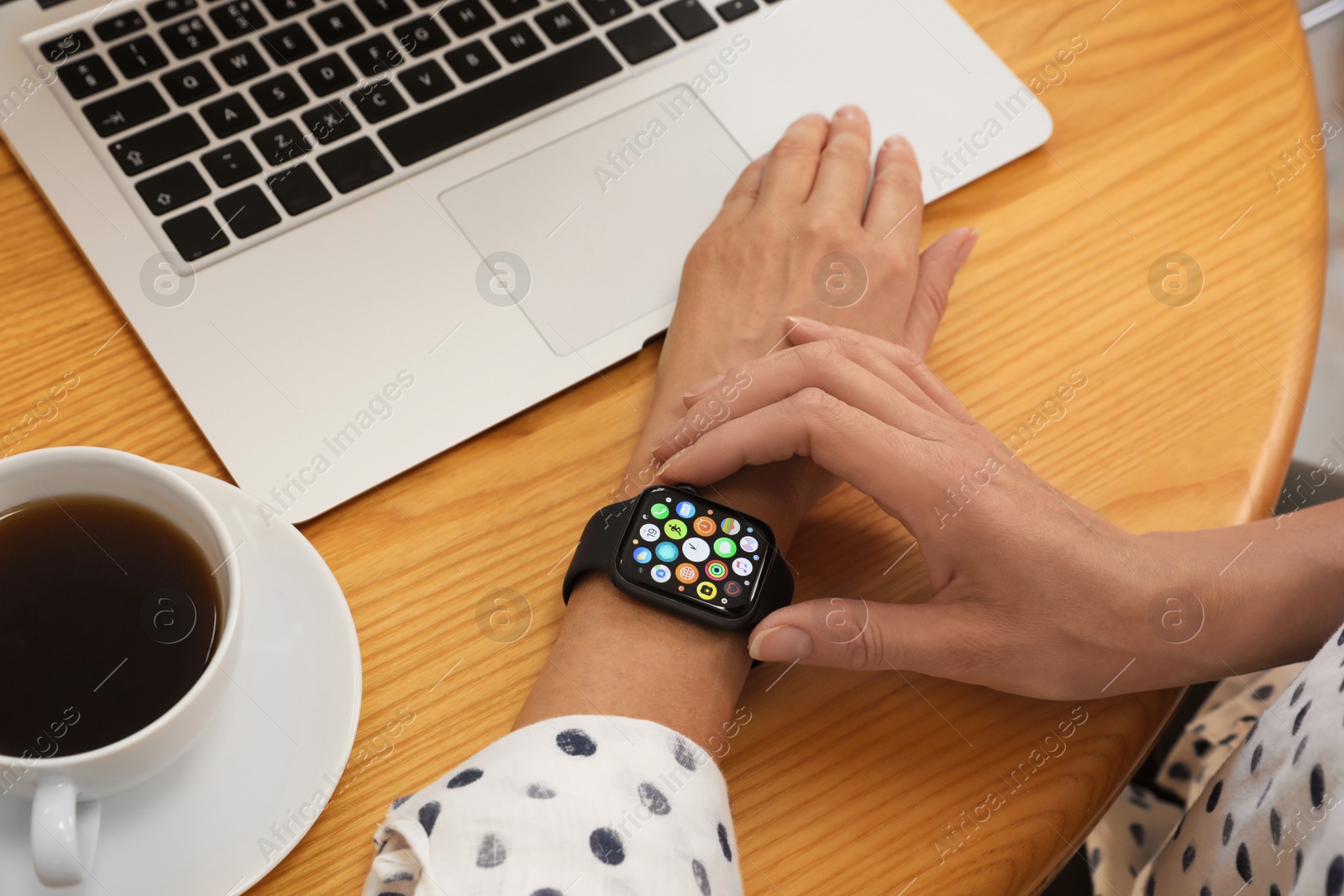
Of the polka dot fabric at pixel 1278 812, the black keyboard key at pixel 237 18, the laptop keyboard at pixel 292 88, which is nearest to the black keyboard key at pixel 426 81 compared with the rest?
the laptop keyboard at pixel 292 88

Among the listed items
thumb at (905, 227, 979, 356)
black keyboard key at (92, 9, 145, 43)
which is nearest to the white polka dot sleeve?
thumb at (905, 227, 979, 356)

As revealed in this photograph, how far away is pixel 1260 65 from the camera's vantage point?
84 centimetres

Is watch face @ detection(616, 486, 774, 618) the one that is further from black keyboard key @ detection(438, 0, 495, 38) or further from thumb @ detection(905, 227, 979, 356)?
black keyboard key @ detection(438, 0, 495, 38)

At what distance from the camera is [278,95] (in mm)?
698

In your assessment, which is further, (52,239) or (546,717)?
(52,239)

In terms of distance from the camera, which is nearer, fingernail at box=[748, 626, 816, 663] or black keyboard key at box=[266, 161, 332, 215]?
fingernail at box=[748, 626, 816, 663]

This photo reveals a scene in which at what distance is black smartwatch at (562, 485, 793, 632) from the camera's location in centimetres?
58

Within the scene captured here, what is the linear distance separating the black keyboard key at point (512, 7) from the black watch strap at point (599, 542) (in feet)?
1.31

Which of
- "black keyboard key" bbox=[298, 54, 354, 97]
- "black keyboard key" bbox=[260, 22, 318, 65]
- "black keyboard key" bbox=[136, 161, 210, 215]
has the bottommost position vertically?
"black keyboard key" bbox=[298, 54, 354, 97]

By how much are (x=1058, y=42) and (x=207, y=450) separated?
28.6 inches

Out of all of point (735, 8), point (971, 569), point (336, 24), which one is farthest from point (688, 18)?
point (971, 569)

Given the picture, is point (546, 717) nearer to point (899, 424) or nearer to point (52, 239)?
point (899, 424)

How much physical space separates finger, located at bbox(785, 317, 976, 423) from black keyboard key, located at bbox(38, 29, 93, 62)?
52 centimetres

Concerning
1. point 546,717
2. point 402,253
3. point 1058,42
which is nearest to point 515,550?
point 546,717
